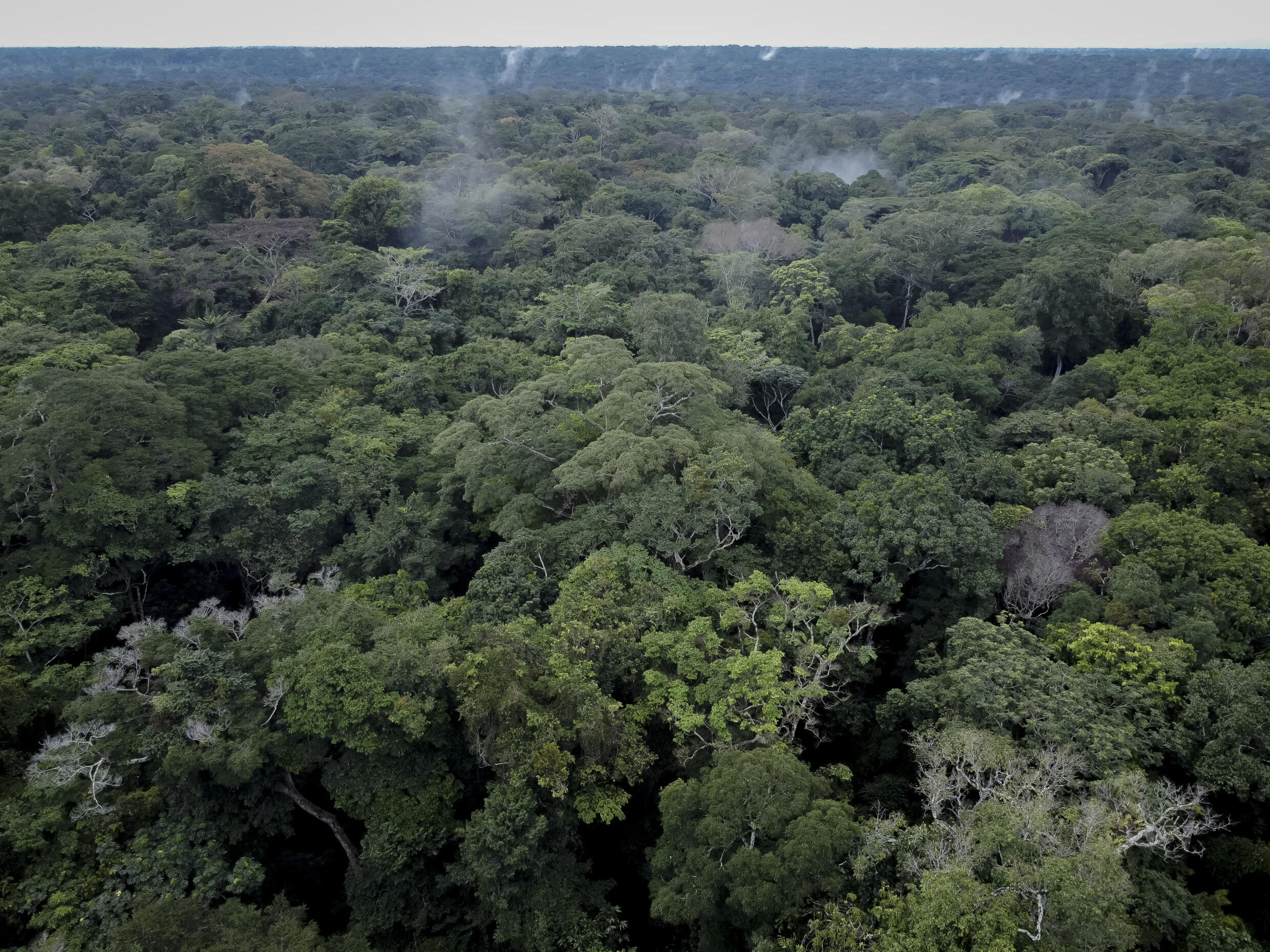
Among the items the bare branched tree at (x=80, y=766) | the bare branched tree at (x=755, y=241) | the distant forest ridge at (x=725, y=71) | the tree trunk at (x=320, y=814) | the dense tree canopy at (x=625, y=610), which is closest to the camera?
the dense tree canopy at (x=625, y=610)

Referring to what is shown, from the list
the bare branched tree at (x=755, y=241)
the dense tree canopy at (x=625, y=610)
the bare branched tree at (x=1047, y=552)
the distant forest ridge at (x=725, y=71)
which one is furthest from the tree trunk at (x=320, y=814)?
the distant forest ridge at (x=725, y=71)

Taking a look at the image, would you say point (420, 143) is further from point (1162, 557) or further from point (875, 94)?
point (875, 94)

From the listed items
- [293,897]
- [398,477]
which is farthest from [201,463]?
[293,897]

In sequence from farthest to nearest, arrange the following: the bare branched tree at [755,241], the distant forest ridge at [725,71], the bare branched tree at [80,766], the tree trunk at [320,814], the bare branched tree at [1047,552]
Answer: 1. the distant forest ridge at [725,71]
2. the bare branched tree at [755,241]
3. the bare branched tree at [1047,552]
4. the tree trunk at [320,814]
5. the bare branched tree at [80,766]

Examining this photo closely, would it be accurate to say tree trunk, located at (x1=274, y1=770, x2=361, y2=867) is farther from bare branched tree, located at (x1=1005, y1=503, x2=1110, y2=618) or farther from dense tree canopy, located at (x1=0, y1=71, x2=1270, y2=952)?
bare branched tree, located at (x1=1005, y1=503, x2=1110, y2=618)

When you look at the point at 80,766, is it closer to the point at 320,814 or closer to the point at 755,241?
the point at 320,814

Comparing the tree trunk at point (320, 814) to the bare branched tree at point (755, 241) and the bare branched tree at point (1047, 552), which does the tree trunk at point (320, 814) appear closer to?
the bare branched tree at point (1047, 552)
